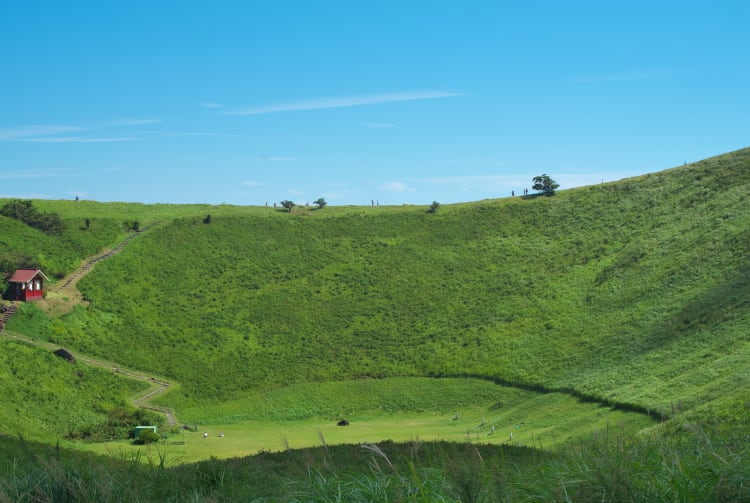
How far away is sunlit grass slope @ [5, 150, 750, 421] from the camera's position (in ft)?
169

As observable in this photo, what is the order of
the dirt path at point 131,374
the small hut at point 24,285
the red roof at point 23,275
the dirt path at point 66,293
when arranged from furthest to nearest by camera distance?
the dirt path at point 66,293, the small hut at point 24,285, the red roof at point 23,275, the dirt path at point 131,374

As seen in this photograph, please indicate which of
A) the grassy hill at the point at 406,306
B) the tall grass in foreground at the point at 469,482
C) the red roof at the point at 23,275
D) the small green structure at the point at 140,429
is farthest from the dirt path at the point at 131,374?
the tall grass in foreground at the point at 469,482

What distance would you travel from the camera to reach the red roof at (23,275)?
202ft

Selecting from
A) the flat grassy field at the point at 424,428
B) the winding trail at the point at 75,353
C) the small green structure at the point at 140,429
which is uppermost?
the winding trail at the point at 75,353

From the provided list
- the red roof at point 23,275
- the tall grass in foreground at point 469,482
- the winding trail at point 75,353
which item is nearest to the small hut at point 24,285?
the red roof at point 23,275

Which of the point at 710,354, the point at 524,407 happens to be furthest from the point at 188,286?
the point at 710,354

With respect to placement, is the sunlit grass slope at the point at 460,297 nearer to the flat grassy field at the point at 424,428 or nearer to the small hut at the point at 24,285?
the flat grassy field at the point at 424,428

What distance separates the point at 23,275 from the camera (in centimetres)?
6216

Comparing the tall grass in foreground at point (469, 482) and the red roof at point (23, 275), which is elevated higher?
the red roof at point (23, 275)

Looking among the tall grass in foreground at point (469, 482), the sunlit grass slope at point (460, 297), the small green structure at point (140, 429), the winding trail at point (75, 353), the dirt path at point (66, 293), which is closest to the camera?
the tall grass in foreground at point (469, 482)

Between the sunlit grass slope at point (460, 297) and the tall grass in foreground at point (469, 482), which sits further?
the sunlit grass slope at point (460, 297)

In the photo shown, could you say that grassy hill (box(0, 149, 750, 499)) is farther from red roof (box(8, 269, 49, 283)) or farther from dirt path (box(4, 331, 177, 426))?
red roof (box(8, 269, 49, 283))

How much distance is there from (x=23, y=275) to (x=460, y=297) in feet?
149

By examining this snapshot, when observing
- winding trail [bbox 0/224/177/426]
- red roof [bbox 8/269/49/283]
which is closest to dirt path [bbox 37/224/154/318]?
winding trail [bbox 0/224/177/426]
